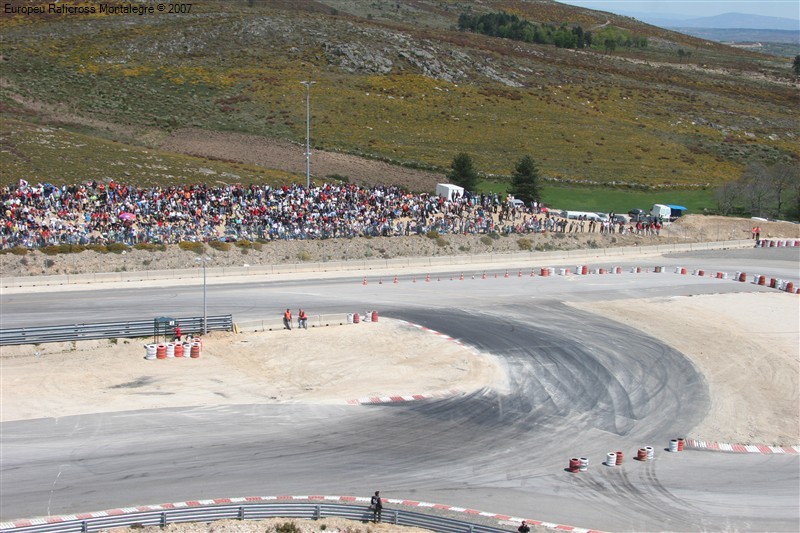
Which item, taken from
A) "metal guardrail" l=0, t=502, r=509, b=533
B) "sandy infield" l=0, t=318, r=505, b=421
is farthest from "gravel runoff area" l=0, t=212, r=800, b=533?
"metal guardrail" l=0, t=502, r=509, b=533

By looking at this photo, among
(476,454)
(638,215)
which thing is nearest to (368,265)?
(638,215)

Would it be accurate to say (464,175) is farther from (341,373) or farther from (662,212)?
(341,373)

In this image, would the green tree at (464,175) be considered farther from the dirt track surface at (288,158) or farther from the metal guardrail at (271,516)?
the metal guardrail at (271,516)

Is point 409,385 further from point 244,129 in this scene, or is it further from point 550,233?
point 244,129

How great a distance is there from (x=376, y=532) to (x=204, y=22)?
11133cm

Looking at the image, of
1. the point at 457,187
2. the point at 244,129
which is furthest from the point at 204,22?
the point at 457,187

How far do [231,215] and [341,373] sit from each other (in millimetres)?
24522

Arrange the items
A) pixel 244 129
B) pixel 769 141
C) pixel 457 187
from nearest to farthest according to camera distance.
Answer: pixel 457 187, pixel 244 129, pixel 769 141

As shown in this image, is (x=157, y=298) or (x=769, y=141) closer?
(x=157, y=298)

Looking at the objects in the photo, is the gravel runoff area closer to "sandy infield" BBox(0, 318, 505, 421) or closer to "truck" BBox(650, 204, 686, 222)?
"sandy infield" BBox(0, 318, 505, 421)

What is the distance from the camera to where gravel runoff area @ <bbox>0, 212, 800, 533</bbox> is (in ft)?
112

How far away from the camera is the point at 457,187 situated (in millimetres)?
73000

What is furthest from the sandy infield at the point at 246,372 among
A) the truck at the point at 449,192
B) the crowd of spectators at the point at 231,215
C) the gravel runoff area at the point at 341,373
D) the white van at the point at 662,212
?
the white van at the point at 662,212

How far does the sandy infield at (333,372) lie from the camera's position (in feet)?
112
